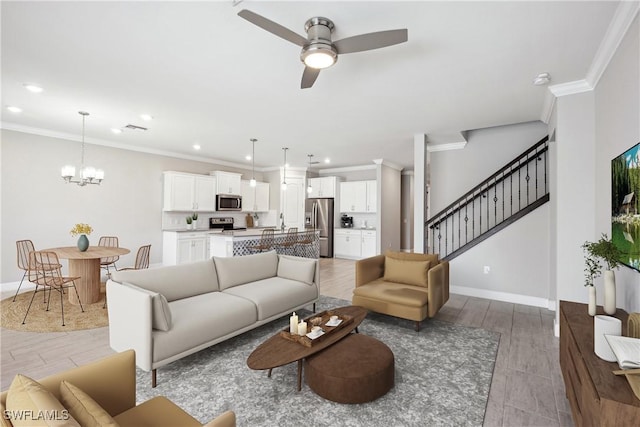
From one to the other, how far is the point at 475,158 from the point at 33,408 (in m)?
6.02

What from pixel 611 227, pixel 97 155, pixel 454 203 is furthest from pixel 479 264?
pixel 97 155

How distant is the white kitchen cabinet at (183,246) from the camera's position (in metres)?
6.63

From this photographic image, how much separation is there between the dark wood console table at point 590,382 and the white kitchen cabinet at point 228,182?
7.22m

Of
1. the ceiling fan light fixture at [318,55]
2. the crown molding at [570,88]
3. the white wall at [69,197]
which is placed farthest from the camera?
the white wall at [69,197]

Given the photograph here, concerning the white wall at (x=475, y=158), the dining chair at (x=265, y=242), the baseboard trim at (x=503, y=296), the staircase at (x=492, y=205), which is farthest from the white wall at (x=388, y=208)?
the dining chair at (x=265, y=242)

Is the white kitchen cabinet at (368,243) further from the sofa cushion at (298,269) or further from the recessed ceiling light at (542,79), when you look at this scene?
the recessed ceiling light at (542,79)

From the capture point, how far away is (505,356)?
288cm

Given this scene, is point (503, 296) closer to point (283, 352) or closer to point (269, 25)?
point (283, 352)

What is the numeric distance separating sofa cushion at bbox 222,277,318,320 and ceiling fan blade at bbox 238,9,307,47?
97.6 inches

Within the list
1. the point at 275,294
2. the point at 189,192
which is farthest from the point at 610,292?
the point at 189,192

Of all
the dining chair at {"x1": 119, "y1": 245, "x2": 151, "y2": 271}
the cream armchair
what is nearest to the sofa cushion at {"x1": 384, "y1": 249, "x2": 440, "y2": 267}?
the cream armchair

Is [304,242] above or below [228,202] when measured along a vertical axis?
below

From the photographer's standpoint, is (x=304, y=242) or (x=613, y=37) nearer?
(x=613, y=37)

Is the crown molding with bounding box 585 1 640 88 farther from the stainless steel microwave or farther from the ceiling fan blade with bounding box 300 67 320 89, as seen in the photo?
the stainless steel microwave
